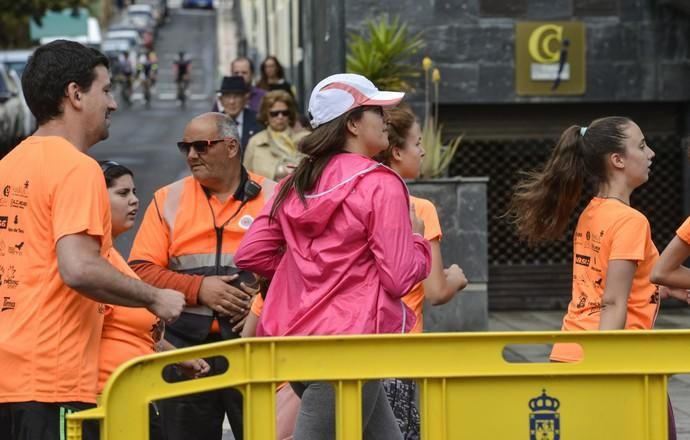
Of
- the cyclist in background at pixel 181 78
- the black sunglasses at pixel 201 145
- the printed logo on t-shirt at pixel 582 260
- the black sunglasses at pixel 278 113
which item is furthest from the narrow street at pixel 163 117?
the printed logo on t-shirt at pixel 582 260

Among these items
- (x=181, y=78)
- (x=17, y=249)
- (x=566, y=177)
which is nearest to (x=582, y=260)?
(x=566, y=177)

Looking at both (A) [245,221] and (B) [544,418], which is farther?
(A) [245,221]

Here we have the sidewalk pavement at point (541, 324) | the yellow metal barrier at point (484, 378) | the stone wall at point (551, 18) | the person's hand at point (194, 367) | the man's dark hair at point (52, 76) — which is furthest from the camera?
the stone wall at point (551, 18)

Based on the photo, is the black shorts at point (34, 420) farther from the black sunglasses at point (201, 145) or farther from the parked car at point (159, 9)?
the parked car at point (159, 9)

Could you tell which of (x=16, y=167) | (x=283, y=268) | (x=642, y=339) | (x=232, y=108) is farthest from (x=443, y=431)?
(x=232, y=108)

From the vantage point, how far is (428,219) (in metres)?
6.75

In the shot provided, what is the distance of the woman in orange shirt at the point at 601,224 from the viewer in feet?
18.5

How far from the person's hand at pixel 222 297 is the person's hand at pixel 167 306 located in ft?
5.10

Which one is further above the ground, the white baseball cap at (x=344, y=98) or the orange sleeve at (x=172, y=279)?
the white baseball cap at (x=344, y=98)

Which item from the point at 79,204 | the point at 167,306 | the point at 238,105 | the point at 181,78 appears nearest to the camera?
the point at 79,204

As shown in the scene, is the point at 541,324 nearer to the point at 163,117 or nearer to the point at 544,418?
the point at 544,418

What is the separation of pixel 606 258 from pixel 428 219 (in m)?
1.18

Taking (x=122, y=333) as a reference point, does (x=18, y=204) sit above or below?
above

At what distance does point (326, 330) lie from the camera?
4.97m
